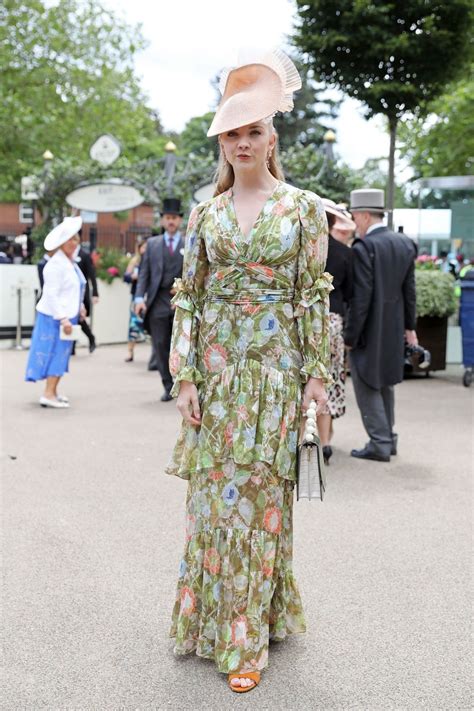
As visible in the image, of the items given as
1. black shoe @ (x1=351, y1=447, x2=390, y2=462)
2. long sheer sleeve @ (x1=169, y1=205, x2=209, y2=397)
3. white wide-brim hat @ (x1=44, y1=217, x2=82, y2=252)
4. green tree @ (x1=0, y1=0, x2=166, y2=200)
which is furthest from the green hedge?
green tree @ (x1=0, y1=0, x2=166, y2=200)

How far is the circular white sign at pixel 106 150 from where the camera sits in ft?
65.1

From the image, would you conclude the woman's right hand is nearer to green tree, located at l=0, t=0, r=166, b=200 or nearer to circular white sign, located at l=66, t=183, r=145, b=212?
circular white sign, located at l=66, t=183, r=145, b=212

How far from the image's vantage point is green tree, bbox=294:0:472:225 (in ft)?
43.1

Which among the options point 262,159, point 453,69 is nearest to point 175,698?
point 262,159

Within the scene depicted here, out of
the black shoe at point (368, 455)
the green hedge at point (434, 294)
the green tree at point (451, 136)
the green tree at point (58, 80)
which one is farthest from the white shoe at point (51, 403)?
the green tree at point (58, 80)

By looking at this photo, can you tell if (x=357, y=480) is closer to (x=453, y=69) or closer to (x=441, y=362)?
(x=441, y=362)

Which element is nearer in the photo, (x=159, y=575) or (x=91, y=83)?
(x=159, y=575)

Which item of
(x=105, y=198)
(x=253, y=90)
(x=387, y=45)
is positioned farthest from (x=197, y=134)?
(x=253, y=90)

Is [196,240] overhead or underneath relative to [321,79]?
underneath

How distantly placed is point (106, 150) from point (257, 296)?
56.8 ft

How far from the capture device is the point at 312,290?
3.40 metres

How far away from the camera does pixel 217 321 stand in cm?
342

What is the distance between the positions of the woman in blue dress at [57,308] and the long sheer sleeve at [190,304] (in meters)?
6.34

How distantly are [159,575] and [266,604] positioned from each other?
1.21 meters
